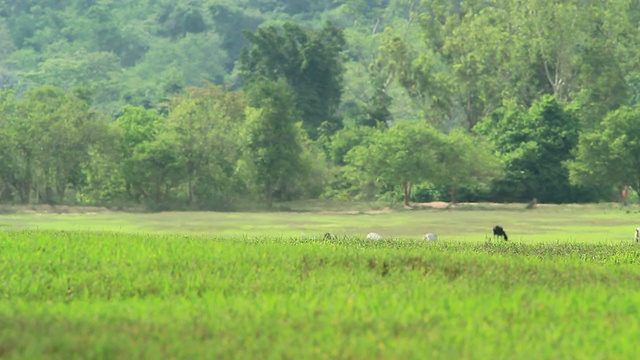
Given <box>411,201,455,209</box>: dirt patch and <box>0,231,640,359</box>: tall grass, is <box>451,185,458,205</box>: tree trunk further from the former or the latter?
<box>0,231,640,359</box>: tall grass

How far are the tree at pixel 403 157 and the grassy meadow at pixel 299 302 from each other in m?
43.2

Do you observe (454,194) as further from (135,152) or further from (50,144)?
(50,144)

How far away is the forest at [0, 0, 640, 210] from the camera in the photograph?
2488 inches

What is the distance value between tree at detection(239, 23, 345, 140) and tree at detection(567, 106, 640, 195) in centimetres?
2808

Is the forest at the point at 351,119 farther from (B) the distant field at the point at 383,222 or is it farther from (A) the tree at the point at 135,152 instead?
(B) the distant field at the point at 383,222

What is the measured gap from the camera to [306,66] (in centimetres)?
8731

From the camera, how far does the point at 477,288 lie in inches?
564

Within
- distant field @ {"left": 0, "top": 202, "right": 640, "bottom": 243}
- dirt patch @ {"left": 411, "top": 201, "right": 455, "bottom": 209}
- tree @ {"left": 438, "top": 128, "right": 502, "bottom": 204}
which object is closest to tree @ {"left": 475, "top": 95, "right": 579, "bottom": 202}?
tree @ {"left": 438, "top": 128, "right": 502, "bottom": 204}

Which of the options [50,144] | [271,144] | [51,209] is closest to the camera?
[51,209]

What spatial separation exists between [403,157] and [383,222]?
56.3 feet

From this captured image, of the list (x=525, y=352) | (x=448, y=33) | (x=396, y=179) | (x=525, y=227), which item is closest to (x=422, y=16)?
(x=448, y=33)

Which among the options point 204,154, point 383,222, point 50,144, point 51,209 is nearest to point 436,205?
point 204,154

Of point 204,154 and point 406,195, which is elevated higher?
point 204,154

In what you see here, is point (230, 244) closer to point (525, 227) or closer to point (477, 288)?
point (477, 288)
